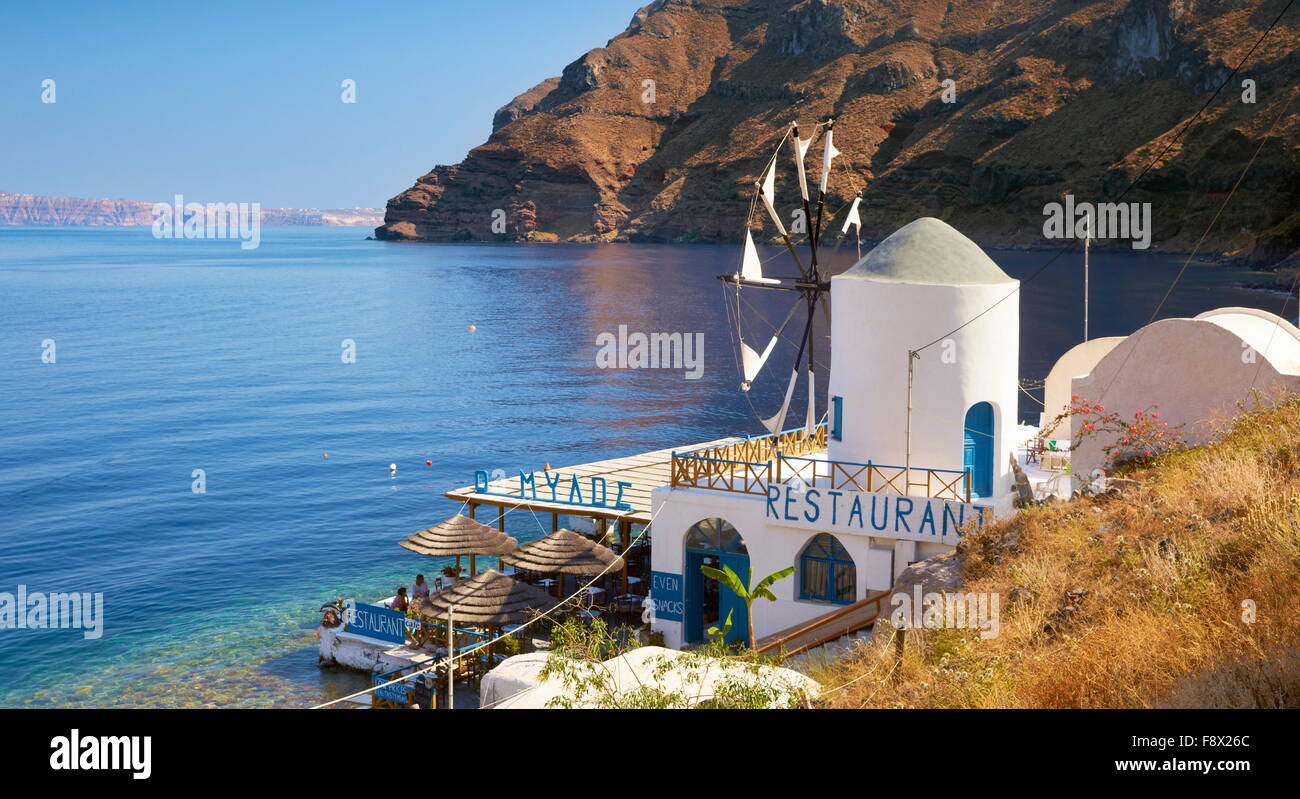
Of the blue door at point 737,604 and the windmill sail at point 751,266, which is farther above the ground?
the windmill sail at point 751,266

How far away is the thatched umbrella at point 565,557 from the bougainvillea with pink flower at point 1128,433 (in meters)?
9.45

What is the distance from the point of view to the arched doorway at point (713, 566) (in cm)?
2272

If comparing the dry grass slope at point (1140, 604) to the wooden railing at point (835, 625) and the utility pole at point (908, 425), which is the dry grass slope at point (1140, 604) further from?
the utility pole at point (908, 425)

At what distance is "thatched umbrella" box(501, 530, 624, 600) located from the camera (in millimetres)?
23781

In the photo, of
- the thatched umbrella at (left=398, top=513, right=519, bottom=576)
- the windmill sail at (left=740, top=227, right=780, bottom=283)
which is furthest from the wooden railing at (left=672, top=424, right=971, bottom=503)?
the thatched umbrella at (left=398, top=513, right=519, bottom=576)

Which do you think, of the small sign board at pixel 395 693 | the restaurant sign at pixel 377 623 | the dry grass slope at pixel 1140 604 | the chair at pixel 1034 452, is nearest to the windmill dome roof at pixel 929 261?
the chair at pixel 1034 452

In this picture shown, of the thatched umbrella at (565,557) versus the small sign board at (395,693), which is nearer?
the small sign board at (395,693)

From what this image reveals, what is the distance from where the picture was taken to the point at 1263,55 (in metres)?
148

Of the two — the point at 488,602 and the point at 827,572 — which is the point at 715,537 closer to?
the point at 827,572

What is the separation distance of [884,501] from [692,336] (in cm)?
7161

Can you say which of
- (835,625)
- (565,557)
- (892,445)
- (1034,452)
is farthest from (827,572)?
(1034,452)

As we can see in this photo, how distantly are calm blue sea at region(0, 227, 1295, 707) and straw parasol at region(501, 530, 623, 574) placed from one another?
5546 millimetres

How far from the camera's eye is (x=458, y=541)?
2506cm
